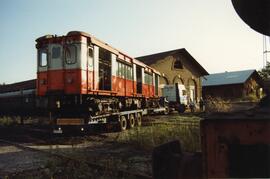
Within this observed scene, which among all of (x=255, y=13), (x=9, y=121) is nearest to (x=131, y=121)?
(x=9, y=121)

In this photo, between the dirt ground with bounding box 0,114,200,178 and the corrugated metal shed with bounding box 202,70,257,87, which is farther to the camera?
the corrugated metal shed with bounding box 202,70,257,87

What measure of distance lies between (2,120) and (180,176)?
18.2m

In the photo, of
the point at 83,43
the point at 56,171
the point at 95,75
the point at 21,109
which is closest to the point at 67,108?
the point at 95,75

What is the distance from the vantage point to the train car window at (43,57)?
11.7 metres

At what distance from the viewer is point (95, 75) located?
11.4m

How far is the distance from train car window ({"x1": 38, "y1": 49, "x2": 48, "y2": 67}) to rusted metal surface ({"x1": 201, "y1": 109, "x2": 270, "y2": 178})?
10607 mm

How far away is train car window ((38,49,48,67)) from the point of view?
11.7 meters

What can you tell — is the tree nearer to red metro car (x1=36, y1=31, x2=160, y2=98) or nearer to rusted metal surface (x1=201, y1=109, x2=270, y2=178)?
rusted metal surface (x1=201, y1=109, x2=270, y2=178)

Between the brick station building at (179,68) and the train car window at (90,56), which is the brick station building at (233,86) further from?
the train car window at (90,56)

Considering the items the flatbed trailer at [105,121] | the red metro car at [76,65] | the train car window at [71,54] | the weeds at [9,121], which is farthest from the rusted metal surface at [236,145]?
the weeds at [9,121]

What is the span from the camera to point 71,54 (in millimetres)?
10984

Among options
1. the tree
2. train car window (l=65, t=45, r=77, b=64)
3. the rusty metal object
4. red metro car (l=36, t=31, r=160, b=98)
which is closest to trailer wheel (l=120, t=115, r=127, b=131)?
red metro car (l=36, t=31, r=160, b=98)

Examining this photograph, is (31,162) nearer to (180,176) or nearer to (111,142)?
(111,142)

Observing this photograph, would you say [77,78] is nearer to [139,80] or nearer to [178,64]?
[139,80]
